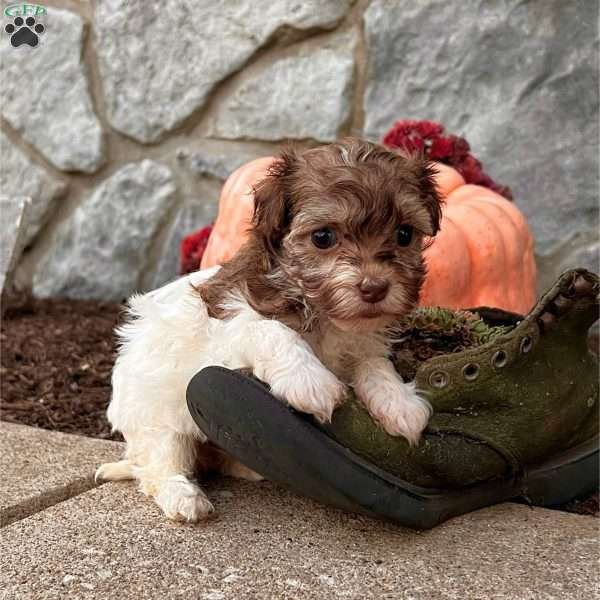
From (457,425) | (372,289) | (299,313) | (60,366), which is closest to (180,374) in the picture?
(299,313)

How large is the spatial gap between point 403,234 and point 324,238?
22cm

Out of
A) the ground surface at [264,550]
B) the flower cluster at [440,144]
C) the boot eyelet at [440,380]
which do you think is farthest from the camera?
the flower cluster at [440,144]

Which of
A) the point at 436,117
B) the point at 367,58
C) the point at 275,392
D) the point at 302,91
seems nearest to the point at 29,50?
the point at 302,91

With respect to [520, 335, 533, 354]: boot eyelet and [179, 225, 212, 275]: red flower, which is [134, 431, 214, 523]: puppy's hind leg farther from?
[179, 225, 212, 275]: red flower

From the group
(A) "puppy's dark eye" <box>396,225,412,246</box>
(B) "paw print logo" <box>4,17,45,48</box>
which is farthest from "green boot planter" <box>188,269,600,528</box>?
(B) "paw print logo" <box>4,17,45,48</box>

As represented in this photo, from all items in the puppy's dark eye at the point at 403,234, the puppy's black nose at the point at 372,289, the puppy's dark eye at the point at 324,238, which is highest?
the puppy's dark eye at the point at 403,234

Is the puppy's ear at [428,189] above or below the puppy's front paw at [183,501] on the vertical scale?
above

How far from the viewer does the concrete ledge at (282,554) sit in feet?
6.07

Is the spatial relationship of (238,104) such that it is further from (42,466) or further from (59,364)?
(42,466)

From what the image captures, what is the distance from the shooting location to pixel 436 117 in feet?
15.2

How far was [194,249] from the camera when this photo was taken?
15.0 ft

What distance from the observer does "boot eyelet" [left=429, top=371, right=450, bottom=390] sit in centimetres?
225

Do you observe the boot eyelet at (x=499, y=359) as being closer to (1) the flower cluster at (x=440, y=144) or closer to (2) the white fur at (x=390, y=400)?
(2) the white fur at (x=390, y=400)

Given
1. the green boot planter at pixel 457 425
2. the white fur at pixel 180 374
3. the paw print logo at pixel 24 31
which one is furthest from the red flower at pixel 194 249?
the green boot planter at pixel 457 425
